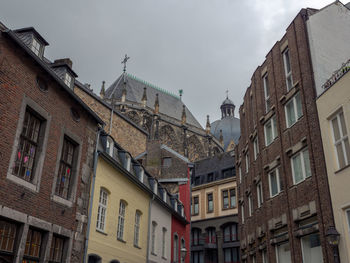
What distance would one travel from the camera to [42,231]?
11594 mm

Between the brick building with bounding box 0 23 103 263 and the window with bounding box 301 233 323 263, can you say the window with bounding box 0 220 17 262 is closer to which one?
the brick building with bounding box 0 23 103 263

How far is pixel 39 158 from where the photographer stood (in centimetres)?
1162

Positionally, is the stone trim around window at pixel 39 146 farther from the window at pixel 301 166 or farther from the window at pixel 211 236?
the window at pixel 211 236

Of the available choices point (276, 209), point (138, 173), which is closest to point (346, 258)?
point (276, 209)

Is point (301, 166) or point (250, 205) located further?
point (250, 205)

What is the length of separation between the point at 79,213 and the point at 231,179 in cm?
2306

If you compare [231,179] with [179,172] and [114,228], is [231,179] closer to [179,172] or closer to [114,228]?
[179,172]

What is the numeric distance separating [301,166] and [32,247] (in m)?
9.47

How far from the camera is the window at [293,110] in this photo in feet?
48.3

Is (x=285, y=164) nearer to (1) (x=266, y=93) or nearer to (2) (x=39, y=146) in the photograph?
(1) (x=266, y=93)

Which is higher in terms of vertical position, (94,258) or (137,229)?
(137,229)

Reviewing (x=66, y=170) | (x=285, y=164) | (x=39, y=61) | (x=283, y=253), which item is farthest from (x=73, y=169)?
(x=283, y=253)

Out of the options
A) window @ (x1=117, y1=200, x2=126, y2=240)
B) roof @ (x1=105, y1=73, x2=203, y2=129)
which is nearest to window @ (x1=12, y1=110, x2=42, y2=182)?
window @ (x1=117, y1=200, x2=126, y2=240)

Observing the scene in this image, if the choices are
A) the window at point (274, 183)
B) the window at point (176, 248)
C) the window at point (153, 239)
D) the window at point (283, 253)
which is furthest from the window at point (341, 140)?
the window at point (176, 248)
